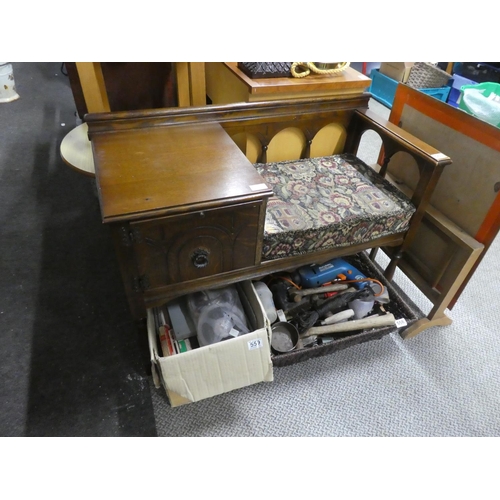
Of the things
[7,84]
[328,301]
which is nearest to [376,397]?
[328,301]

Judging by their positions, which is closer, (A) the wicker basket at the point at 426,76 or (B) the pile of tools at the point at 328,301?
(B) the pile of tools at the point at 328,301

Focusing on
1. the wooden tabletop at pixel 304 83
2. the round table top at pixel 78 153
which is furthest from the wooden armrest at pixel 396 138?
the round table top at pixel 78 153

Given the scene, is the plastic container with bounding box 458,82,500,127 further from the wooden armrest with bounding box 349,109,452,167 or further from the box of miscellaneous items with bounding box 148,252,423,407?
the box of miscellaneous items with bounding box 148,252,423,407

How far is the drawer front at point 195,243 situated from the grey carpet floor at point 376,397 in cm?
49

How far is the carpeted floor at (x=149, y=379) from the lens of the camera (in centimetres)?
119

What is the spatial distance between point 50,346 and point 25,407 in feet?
0.78

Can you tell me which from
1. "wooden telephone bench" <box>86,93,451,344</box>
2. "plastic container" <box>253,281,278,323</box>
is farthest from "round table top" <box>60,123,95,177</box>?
"plastic container" <box>253,281,278,323</box>

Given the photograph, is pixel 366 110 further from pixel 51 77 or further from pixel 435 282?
pixel 51 77

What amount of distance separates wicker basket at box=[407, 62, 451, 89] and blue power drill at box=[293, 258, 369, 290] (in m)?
2.32

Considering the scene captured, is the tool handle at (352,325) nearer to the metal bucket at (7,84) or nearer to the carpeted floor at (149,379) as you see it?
the carpeted floor at (149,379)

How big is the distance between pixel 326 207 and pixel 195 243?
Answer: 52 centimetres

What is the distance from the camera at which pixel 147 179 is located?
99 cm

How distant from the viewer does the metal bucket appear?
303cm

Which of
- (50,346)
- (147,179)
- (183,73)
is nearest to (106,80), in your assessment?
(183,73)
